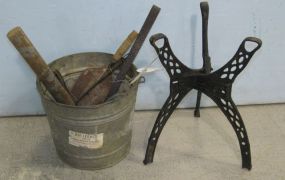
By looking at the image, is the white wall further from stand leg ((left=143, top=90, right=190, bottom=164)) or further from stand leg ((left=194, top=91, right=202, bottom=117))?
stand leg ((left=143, top=90, right=190, bottom=164))

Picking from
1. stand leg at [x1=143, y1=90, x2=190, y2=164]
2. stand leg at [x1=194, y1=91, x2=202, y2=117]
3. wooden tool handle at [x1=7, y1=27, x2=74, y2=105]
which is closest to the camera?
wooden tool handle at [x1=7, y1=27, x2=74, y2=105]

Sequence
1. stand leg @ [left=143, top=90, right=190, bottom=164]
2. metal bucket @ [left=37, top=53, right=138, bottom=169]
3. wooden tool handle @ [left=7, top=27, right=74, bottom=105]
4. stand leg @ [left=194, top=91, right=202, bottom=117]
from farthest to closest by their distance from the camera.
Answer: stand leg @ [left=194, top=91, right=202, bottom=117], stand leg @ [left=143, top=90, right=190, bottom=164], metal bucket @ [left=37, top=53, right=138, bottom=169], wooden tool handle @ [left=7, top=27, right=74, bottom=105]

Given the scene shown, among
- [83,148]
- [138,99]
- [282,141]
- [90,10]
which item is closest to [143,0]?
[90,10]

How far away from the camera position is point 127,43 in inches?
50.4

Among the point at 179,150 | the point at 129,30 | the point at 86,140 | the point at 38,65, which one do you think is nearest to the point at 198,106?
the point at 179,150

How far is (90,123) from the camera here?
1197 millimetres

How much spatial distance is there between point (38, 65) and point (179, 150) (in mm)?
683

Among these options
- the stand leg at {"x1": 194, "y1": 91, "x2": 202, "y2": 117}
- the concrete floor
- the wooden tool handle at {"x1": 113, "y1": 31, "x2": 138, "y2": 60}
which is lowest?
the concrete floor

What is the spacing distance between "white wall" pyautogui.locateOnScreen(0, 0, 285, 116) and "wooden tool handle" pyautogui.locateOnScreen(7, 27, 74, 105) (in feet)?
1.11

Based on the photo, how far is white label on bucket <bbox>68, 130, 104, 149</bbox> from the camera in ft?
4.07

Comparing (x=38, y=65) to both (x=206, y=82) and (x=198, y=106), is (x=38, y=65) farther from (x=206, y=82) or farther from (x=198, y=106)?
(x=198, y=106)

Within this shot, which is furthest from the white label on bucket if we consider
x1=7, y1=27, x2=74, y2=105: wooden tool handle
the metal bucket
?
x1=7, y1=27, x2=74, y2=105: wooden tool handle

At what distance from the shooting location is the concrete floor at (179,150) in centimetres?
136

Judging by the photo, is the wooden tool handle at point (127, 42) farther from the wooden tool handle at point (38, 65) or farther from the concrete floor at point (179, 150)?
the concrete floor at point (179, 150)
